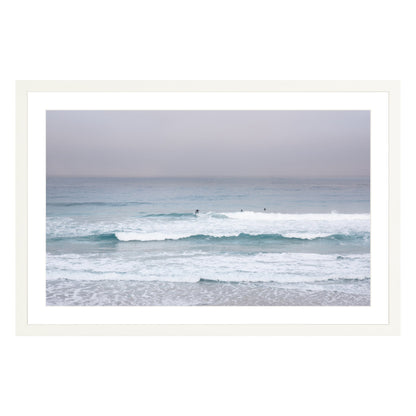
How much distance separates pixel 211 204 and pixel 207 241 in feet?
1.93

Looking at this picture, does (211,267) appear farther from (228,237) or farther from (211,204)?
(211,204)

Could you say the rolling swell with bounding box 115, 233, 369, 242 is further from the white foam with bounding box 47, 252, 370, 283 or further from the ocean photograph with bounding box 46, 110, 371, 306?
the white foam with bounding box 47, 252, 370, 283

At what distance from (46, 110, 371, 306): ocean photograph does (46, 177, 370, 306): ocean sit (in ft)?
0.04

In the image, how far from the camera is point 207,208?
465 centimetres

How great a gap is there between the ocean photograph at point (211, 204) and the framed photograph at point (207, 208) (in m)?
0.01

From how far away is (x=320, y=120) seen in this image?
13.5 feet

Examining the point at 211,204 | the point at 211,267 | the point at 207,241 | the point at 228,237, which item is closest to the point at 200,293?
the point at 211,267

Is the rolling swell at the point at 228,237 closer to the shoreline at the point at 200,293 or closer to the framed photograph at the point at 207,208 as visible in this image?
the framed photograph at the point at 207,208

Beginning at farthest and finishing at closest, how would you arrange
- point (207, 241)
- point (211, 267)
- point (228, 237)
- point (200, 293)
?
point (228, 237) < point (207, 241) < point (211, 267) < point (200, 293)

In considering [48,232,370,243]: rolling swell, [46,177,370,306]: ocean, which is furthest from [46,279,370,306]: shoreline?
[48,232,370,243]: rolling swell

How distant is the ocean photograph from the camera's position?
350 cm

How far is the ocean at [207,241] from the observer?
→ 3.34 metres
